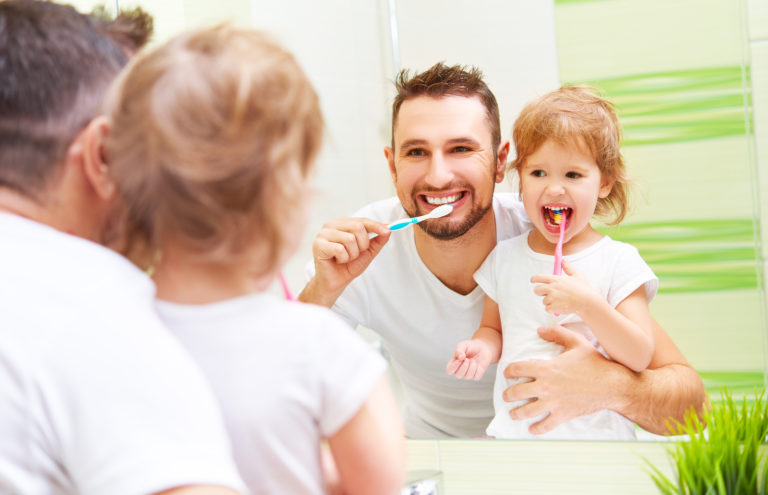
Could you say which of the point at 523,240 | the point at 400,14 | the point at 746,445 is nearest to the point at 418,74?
the point at 400,14

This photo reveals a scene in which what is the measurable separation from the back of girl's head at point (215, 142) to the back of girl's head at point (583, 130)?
558 mm

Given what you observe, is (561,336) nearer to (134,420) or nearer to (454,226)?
(454,226)

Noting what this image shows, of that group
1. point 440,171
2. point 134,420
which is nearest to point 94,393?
point 134,420

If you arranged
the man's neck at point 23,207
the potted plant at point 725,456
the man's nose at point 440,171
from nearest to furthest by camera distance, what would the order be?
the man's neck at point 23,207 < the potted plant at point 725,456 < the man's nose at point 440,171

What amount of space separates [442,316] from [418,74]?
1.10 feet

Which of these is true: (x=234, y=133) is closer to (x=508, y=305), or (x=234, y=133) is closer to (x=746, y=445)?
(x=508, y=305)

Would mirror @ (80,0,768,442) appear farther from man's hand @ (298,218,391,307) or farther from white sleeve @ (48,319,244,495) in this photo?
white sleeve @ (48,319,244,495)

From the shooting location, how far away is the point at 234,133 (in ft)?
1.33

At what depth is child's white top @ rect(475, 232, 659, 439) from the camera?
3.14ft

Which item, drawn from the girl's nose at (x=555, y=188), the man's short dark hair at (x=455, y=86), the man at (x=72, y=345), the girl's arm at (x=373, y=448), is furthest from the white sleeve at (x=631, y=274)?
the man at (x=72, y=345)

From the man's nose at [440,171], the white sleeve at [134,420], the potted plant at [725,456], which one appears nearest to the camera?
the white sleeve at [134,420]

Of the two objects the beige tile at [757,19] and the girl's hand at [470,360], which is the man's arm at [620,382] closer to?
the girl's hand at [470,360]

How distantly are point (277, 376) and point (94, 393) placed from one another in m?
0.10

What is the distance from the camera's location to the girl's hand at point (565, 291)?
943 mm
